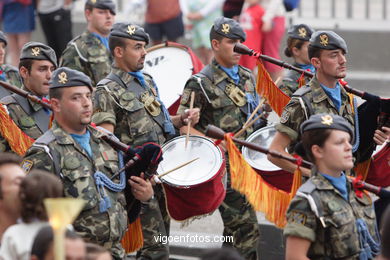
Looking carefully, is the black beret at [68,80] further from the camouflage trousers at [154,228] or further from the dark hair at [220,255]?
the dark hair at [220,255]

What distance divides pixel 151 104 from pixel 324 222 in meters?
2.69

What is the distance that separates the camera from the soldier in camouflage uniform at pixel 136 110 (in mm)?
9516

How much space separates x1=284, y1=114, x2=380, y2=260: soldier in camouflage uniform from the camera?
290 inches

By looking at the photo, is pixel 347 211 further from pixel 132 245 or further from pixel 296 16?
pixel 296 16

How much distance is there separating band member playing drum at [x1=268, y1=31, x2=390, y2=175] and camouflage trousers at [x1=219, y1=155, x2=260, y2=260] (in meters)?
1.28

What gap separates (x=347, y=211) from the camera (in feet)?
24.7

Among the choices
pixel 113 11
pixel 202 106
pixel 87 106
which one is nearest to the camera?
pixel 87 106

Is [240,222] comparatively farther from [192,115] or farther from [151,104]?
[151,104]

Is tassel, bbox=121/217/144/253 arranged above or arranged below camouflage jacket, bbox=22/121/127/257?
below

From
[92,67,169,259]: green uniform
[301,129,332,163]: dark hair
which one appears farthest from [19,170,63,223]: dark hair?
[92,67,169,259]: green uniform

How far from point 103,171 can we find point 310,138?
153 cm

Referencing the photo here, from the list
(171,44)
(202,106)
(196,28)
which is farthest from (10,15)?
(202,106)

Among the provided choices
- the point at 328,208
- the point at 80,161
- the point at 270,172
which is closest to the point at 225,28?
the point at 270,172

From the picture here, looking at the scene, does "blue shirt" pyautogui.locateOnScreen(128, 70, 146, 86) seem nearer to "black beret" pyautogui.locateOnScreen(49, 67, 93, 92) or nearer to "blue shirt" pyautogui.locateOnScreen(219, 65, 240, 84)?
"blue shirt" pyautogui.locateOnScreen(219, 65, 240, 84)
